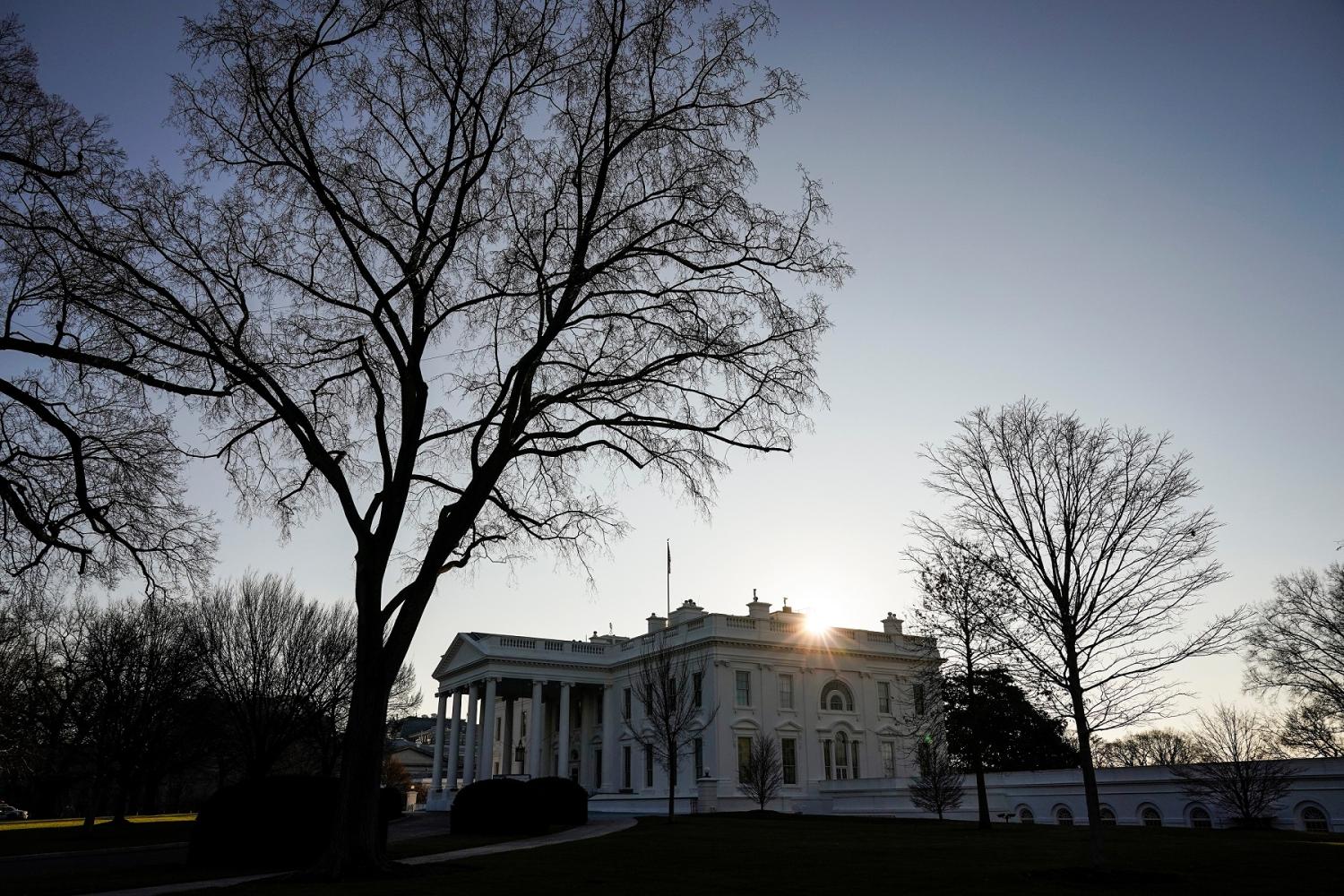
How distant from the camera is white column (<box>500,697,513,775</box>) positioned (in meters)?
64.2

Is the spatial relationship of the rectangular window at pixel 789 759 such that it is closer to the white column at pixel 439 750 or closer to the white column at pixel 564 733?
the white column at pixel 564 733

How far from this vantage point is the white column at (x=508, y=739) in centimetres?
6419

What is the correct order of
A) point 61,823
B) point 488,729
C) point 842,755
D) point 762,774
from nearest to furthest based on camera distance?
point 762,774 → point 61,823 → point 842,755 → point 488,729

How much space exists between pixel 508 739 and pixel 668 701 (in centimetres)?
3250

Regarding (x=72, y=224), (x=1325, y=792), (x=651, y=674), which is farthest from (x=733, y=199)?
(x=651, y=674)

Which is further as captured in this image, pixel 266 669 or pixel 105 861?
pixel 266 669

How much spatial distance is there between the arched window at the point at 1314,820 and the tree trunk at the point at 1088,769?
801 inches

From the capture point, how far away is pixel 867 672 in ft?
174

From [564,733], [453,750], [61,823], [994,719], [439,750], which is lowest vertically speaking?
[61,823]

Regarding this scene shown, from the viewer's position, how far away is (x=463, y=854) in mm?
19094

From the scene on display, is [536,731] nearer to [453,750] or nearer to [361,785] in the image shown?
[453,750]

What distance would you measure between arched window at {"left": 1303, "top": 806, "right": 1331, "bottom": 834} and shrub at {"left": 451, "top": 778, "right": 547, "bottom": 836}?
25.1m

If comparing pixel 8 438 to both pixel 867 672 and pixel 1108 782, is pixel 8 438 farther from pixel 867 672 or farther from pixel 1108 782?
pixel 867 672

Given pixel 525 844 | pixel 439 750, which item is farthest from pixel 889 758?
pixel 525 844
